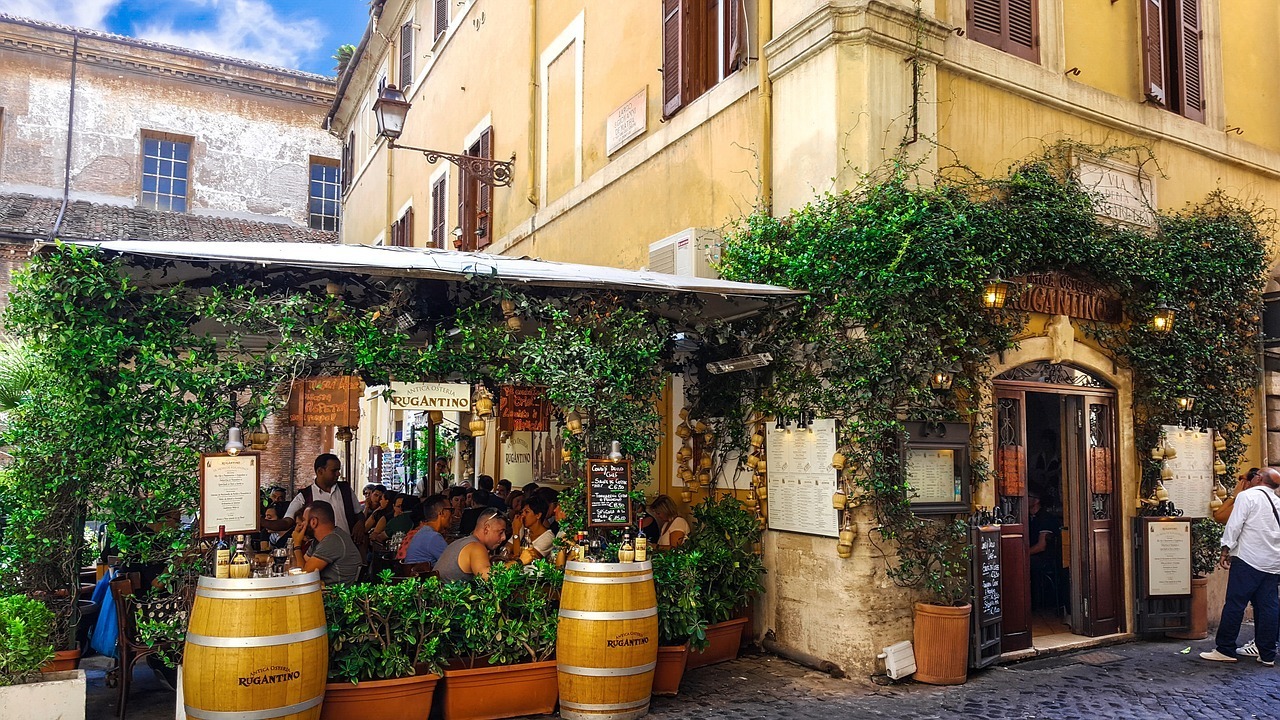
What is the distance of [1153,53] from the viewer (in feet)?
29.5

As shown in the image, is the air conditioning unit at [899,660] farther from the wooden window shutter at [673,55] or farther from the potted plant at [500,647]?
the wooden window shutter at [673,55]

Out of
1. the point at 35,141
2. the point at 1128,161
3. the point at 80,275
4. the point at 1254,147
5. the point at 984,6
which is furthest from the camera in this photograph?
the point at 35,141

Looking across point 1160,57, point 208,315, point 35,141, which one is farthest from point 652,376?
point 35,141

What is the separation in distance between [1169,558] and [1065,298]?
246 centimetres

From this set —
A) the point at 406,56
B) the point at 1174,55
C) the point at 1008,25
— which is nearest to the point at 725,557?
the point at 1008,25

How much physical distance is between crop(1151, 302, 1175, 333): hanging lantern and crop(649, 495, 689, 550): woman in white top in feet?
14.5

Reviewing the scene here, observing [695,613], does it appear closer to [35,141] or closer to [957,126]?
[957,126]

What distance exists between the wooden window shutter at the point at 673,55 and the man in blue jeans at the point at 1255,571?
5914 millimetres

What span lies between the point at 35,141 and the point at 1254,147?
23.5 m

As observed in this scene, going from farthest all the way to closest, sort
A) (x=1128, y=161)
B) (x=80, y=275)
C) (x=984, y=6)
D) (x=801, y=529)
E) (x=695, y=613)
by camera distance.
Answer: (x=1128, y=161)
(x=984, y=6)
(x=801, y=529)
(x=695, y=613)
(x=80, y=275)

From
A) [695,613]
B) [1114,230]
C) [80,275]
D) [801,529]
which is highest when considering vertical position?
[1114,230]

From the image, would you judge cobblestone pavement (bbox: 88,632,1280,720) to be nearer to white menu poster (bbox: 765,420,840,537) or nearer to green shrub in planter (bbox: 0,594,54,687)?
green shrub in planter (bbox: 0,594,54,687)

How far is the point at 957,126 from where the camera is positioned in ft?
25.2

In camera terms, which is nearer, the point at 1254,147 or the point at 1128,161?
the point at 1128,161
